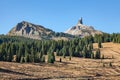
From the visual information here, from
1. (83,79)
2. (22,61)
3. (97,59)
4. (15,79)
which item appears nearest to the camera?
(15,79)

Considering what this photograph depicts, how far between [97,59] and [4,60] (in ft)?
203

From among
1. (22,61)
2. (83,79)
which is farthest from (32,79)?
(22,61)

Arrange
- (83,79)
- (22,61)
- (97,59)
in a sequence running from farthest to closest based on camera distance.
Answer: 1. (97,59)
2. (22,61)
3. (83,79)

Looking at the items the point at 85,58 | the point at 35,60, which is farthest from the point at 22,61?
the point at 85,58

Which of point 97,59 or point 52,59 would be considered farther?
point 97,59

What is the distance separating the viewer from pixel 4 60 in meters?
154

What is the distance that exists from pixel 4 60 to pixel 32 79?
221 ft

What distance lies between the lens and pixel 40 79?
9238cm

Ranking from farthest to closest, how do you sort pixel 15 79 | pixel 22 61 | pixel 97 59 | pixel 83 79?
pixel 97 59 < pixel 22 61 < pixel 83 79 < pixel 15 79

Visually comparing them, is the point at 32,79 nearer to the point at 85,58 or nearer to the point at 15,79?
the point at 15,79

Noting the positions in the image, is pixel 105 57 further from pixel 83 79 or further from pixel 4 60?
pixel 83 79

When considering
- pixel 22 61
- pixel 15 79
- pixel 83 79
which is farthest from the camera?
pixel 22 61

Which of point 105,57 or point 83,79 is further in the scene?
point 105,57

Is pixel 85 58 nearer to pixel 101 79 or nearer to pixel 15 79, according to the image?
pixel 101 79
